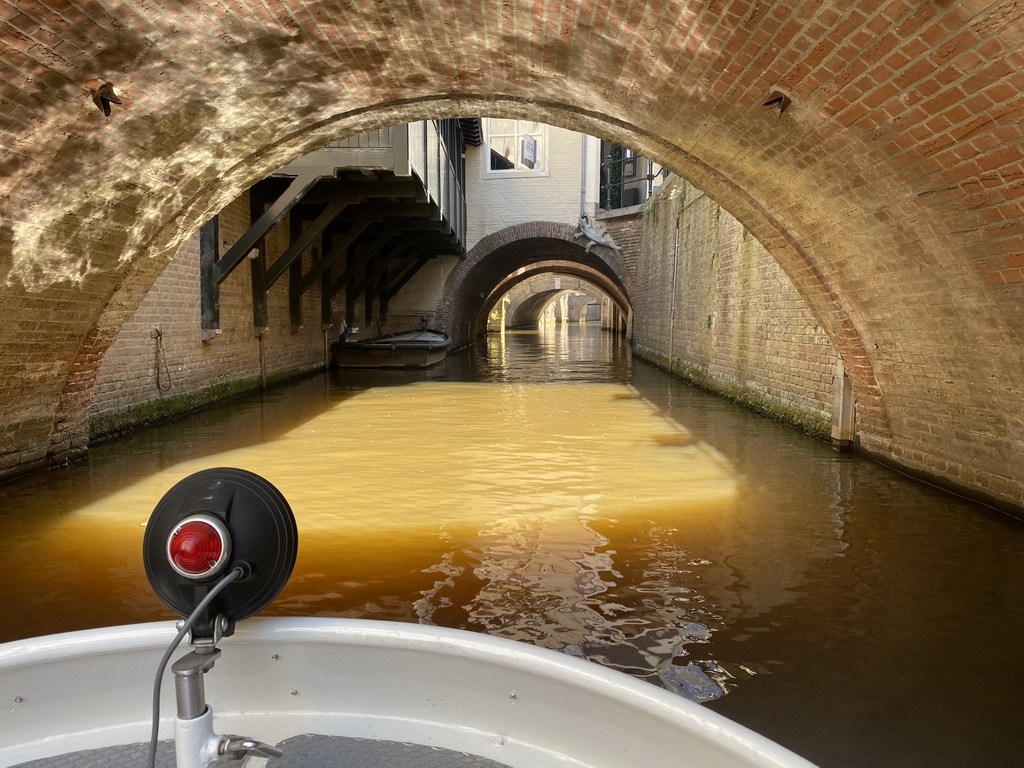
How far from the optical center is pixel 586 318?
57000 millimetres

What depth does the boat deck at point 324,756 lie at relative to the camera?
159 centimetres

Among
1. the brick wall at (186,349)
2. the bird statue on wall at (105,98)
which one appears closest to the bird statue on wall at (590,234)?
the brick wall at (186,349)

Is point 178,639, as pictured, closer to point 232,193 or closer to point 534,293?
point 232,193

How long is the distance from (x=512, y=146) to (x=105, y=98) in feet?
52.0

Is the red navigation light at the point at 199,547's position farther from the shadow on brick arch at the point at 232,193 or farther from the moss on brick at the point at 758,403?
the moss on brick at the point at 758,403

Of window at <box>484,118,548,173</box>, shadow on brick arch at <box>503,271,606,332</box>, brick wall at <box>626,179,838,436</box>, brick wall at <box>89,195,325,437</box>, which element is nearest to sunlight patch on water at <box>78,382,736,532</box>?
brick wall at <box>626,179,838,436</box>

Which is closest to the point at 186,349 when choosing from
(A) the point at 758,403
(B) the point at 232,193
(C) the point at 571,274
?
(B) the point at 232,193

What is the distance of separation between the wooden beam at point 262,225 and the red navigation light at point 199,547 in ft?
27.3

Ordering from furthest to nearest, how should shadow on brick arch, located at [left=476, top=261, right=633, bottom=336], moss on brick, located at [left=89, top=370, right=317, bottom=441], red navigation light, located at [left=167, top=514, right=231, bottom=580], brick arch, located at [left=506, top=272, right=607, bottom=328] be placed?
brick arch, located at [left=506, top=272, right=607, bottom=328] → shadow on brick arch, located at [left=476, top=261, right=633, bottom=336] → moss on brick, located at [left=89, top=370, right=317, bottom=441] → red navigation light, located at [left=167, top=514, right=231, bottom=580]

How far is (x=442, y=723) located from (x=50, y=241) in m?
4.48

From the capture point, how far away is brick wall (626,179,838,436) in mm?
7410

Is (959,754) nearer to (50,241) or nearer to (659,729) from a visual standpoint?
(659,729)

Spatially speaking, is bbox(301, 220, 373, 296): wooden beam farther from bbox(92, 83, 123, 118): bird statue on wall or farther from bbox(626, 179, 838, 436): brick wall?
bbox(92, 83, 123, 118): bird statue on wall

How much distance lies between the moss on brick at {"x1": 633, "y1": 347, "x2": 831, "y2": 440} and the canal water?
176 mm
